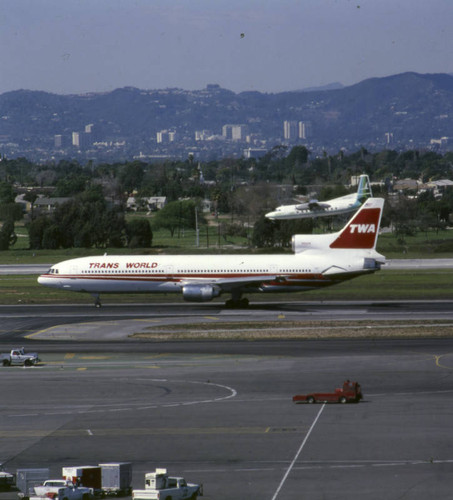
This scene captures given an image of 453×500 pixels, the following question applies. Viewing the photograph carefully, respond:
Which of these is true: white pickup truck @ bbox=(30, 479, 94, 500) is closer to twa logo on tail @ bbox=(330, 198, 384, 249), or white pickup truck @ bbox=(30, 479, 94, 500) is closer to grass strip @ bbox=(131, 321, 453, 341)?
grass strip @ bbox=(131, 321, 453, 341)

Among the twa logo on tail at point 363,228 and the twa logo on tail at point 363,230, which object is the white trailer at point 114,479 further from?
the twa logo on tail at point 363,228

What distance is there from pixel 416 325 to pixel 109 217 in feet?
335

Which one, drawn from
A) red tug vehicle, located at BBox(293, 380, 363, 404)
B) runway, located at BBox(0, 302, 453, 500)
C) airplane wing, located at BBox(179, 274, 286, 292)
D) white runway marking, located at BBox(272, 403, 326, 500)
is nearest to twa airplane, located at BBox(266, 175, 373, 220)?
airplane wing, located at BBox(179, 274, 286, 292)

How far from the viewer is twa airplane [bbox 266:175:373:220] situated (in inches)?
5507

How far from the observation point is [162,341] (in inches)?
2185

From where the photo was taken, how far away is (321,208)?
142m

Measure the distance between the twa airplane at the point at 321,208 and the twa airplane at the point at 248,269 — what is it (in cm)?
6555

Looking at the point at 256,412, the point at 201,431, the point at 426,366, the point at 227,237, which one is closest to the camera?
the point at 201,431

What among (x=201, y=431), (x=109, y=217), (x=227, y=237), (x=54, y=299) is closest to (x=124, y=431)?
(x=201, y=431)

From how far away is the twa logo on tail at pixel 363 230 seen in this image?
72.8 m

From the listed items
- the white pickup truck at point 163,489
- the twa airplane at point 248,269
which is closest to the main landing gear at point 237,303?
the twa airplane at point 248,269

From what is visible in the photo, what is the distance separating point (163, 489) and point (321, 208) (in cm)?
11901

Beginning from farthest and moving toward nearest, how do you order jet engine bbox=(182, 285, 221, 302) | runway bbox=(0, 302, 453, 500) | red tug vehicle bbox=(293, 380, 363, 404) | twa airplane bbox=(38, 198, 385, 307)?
twa airplane bbox=(38, 198, 385, 307)
jet engine bbox=(182, 285, 221, 302)
red tug vehicle bbox=(293, 380, 363, 404)
runway bbox=(0, 302, 453, 500)

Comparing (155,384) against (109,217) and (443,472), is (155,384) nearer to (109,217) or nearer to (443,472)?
(443,472)
